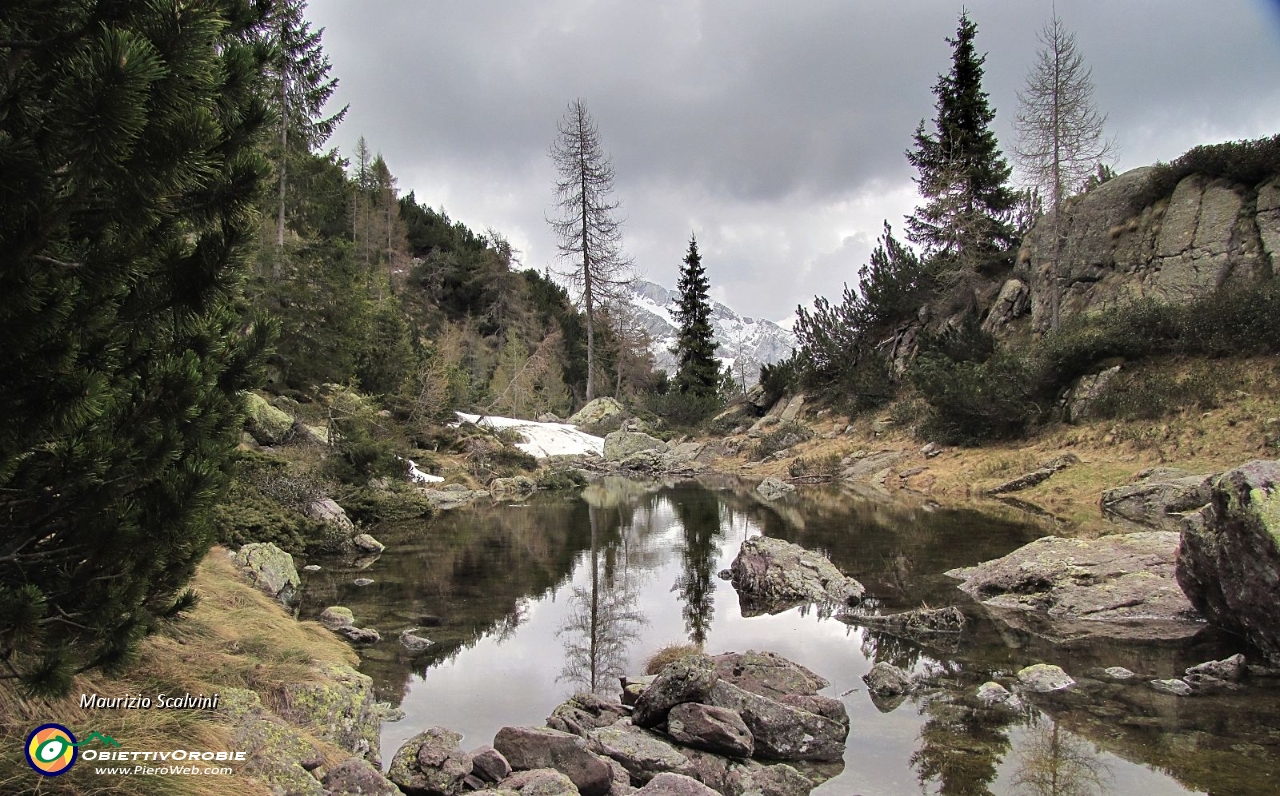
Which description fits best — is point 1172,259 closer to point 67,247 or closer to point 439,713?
point 439,713

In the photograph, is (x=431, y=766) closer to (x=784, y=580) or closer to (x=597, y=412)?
(x=784, y=580)

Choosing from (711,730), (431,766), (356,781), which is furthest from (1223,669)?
(356,781)

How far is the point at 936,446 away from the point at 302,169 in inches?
848

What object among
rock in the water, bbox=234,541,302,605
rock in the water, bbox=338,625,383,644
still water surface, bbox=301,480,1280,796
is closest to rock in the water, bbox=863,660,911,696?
still water surface, bbox=301,480,1280,796

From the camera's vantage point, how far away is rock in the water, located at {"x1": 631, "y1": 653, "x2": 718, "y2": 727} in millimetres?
5305

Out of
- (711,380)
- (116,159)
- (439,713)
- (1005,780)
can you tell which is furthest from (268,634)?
(711,380)

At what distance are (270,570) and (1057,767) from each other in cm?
876

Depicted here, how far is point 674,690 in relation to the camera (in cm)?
532

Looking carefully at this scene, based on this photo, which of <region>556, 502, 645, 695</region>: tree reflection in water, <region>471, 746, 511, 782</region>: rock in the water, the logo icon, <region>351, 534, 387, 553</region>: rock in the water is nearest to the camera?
the logo icon

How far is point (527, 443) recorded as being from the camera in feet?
102

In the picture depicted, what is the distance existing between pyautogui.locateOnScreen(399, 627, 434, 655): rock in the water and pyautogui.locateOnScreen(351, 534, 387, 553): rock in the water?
519 centimetres

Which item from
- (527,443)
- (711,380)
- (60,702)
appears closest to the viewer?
(60,702)

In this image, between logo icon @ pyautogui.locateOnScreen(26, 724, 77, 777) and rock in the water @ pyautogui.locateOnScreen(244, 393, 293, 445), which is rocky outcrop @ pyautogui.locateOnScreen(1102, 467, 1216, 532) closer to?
logo icon @ pyautogui.locateOnScreen(26, 724, 77, 777)

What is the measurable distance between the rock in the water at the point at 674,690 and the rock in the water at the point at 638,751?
0.15 meters
